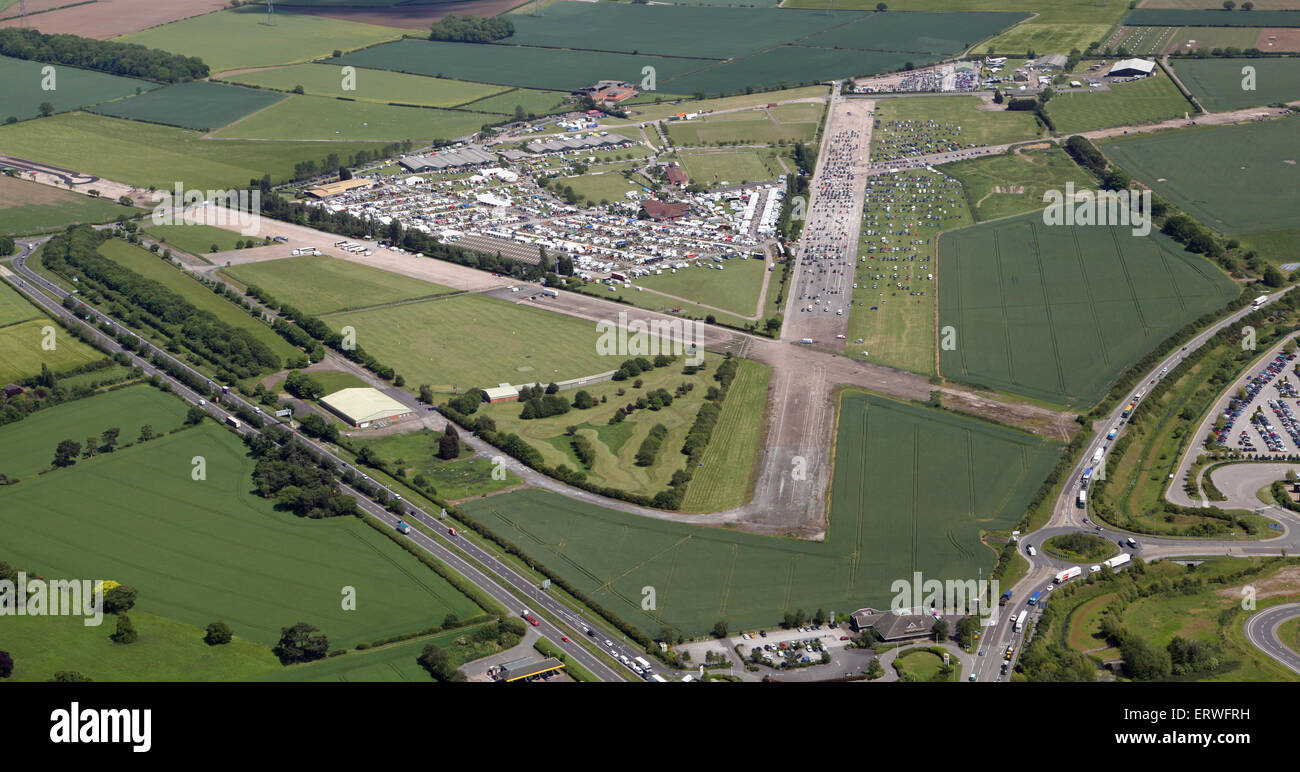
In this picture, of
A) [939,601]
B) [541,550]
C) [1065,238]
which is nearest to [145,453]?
[541,550]

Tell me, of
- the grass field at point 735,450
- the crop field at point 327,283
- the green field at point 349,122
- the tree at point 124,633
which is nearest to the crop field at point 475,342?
the crop field at point 327,283

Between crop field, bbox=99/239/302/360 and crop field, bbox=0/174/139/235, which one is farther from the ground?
crop field, bbox=0/174/139/235

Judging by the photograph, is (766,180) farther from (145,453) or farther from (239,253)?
(145,453)

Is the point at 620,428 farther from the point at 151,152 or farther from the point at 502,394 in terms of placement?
the point at 151,152

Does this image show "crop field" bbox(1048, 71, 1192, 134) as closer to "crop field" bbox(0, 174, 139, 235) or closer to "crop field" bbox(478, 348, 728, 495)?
"crop field" bbox(478, 348, 728, 495)

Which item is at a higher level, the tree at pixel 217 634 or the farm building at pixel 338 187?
the farm building at pixel 338 187

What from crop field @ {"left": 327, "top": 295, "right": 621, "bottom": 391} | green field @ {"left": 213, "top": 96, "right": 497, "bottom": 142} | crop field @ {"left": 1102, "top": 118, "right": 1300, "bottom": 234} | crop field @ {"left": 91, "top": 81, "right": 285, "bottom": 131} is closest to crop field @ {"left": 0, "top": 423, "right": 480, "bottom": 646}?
crop field @ {"left": 327, "top": 295, "right": 621, "bottom": 391}

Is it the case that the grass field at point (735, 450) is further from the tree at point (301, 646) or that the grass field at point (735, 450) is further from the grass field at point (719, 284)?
the tree at point (301, 646)
